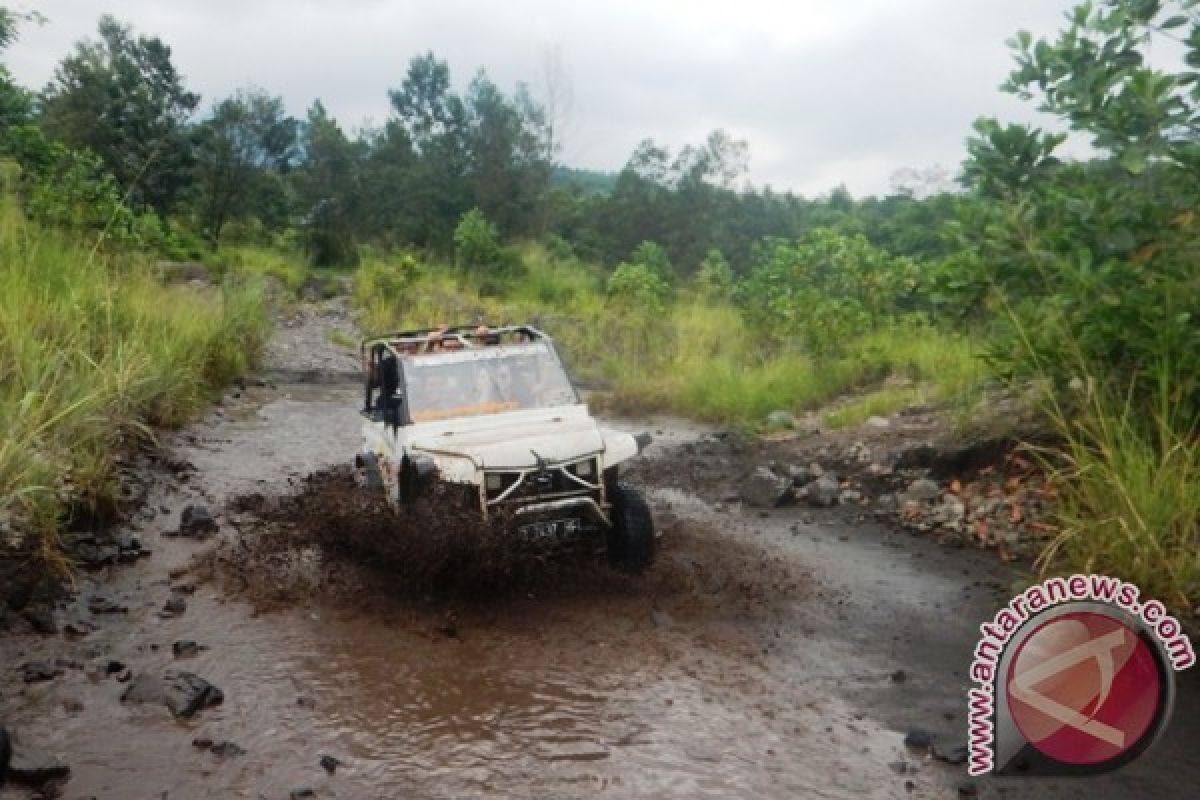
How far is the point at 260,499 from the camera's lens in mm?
8367

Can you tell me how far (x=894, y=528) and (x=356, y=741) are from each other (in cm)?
543

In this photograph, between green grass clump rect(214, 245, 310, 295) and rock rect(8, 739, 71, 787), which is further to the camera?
green grass clump rect(214, 245, 310, 295)

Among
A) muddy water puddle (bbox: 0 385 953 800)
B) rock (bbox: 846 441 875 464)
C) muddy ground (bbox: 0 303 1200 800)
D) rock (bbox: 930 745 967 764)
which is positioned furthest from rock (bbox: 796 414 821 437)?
rock (bbox: 930 745 967 764)

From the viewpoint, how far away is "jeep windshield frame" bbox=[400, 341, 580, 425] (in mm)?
6781

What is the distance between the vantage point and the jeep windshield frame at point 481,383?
6.78 m

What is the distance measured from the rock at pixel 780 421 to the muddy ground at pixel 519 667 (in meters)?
3.62

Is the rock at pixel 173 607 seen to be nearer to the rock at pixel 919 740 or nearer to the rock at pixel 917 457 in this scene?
the rock at pixel 919 740

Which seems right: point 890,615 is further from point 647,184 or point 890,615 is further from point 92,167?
point 647,184

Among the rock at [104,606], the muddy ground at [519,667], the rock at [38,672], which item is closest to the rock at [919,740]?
the muddy ground at [519,667]

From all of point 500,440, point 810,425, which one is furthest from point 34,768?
point 810,425

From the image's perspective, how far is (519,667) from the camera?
499cm

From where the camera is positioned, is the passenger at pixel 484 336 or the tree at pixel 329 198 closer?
the passenger at pixel 484 336

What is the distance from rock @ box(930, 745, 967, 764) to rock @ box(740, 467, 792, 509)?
4953mm

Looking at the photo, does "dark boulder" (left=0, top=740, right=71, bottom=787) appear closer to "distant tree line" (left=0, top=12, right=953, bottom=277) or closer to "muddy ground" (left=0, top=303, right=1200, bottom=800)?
"muddy ground" (left=0, top=303, right=1200, bottom=800)
